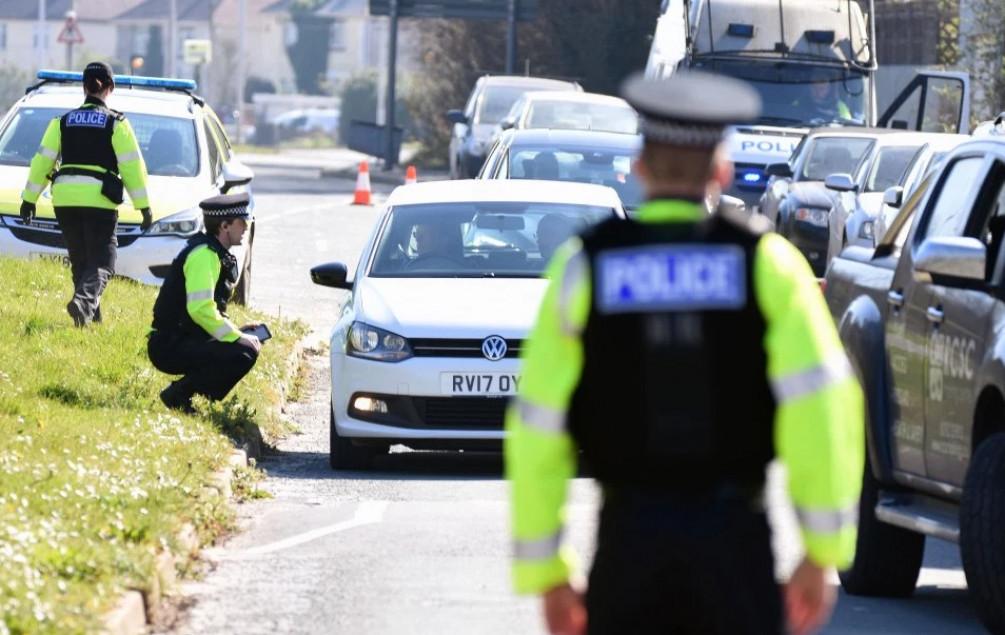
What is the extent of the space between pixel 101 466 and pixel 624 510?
→ 216 inches

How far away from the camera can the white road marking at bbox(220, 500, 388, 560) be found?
880 centimetres

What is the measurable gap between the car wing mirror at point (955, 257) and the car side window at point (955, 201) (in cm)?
60

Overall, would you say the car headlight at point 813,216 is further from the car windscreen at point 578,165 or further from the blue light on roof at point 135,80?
the blue light on roof at point 135,80

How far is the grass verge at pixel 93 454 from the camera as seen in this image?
7070mm

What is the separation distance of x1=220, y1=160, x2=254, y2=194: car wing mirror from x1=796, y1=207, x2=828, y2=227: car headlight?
5.93m

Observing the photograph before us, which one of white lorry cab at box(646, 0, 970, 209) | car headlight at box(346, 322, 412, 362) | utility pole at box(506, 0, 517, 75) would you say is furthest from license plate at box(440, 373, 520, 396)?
utility pole at box(506, 0, 517, 75)

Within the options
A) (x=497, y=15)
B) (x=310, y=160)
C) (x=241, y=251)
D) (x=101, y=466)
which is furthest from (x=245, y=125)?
(x=101, y=466)

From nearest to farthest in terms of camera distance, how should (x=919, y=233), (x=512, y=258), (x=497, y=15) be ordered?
(x=919, y=233), (x=512, y=258), (x=497, y=15)

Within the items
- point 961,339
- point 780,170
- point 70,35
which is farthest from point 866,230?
point 70,35

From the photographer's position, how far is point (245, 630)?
7367 millimetres

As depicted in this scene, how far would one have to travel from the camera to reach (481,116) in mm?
32938

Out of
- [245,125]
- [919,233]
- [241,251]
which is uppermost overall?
[919,233]

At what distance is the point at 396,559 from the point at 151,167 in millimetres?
9473

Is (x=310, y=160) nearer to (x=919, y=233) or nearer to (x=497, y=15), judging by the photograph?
(x=497, y=15)
